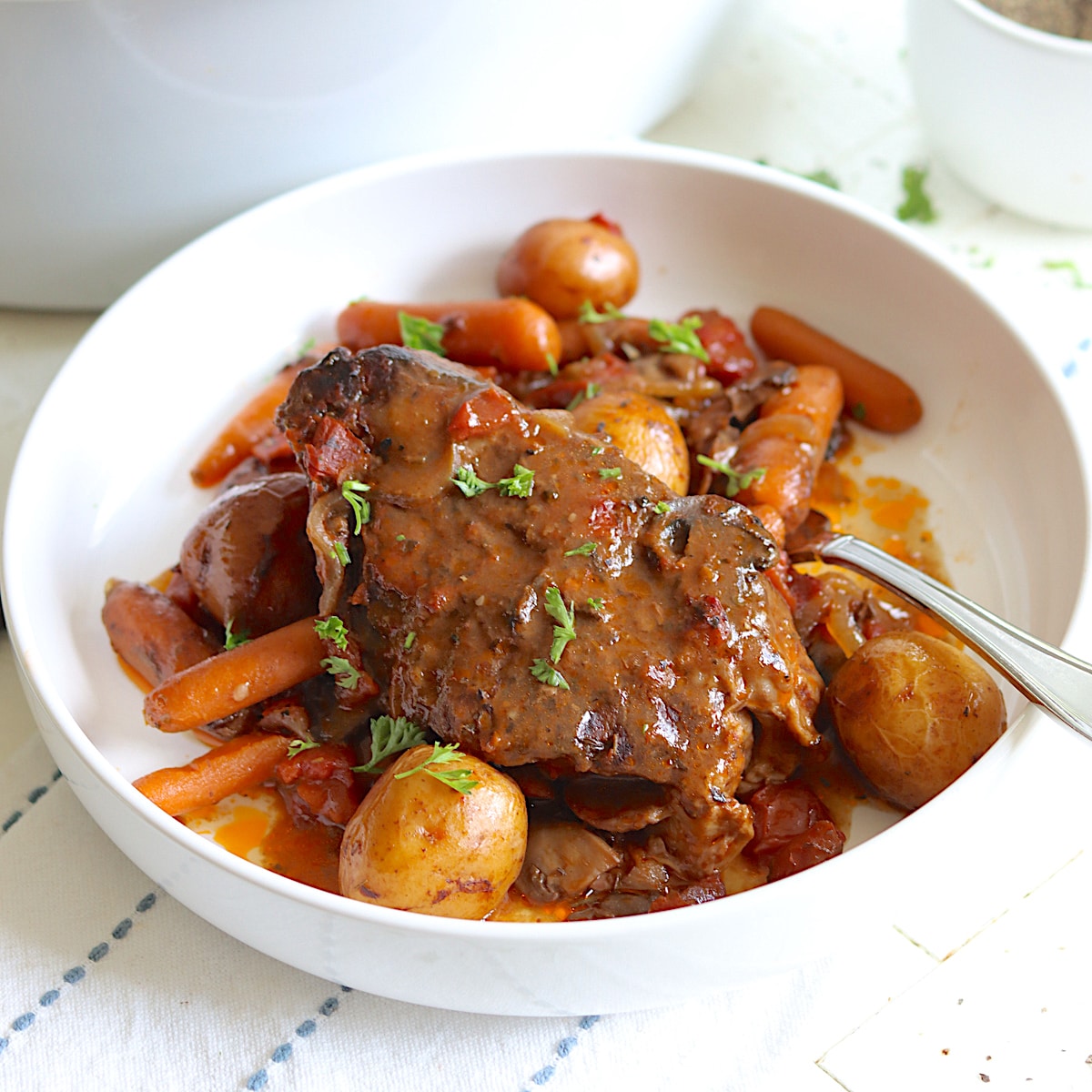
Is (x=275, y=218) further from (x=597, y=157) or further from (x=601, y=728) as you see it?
(x=601, y=728)

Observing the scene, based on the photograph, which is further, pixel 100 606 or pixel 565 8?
pixel 565 8

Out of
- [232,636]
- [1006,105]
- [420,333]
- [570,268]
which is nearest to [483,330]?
[420,333]

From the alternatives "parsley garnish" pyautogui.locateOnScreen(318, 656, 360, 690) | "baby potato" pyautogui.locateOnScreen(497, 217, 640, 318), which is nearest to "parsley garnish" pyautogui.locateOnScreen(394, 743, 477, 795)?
"parsley garnish" pyautogui.locateOnScreen(318, 656, 360, 690)

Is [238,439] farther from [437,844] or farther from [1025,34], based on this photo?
[1025,34]

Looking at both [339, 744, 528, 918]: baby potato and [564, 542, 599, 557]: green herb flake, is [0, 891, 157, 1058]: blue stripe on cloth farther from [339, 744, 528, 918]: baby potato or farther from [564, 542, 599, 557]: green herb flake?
[564, 542, 599, 557]: green herb flake

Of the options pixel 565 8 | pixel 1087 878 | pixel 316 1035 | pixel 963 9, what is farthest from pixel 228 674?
pixel 963 9

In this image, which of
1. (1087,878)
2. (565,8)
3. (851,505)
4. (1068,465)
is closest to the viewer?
(1087,878)
